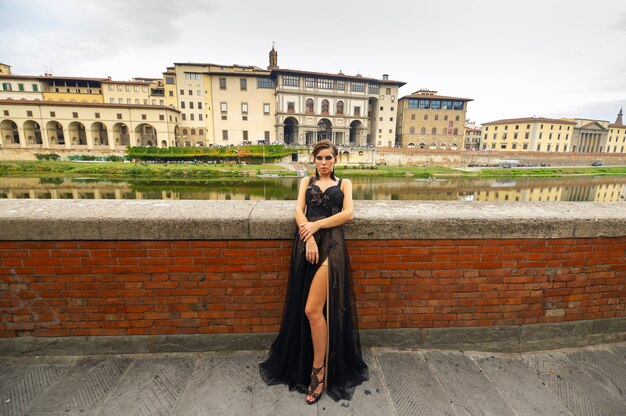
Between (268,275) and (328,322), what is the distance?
58 cm

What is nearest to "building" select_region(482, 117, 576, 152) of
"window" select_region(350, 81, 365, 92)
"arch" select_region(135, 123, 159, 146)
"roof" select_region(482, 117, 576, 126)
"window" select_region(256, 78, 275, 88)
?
"roof" select_region(482, 117, 576, 126)

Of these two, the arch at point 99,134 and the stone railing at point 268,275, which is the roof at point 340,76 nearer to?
the arch at point 99,134

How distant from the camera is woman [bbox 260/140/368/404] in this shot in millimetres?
2107

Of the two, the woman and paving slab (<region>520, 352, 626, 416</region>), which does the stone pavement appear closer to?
paving slab (<region>520, 352, 626, 416</region>)

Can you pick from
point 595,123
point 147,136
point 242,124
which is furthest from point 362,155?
point 595,123

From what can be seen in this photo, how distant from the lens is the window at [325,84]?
55.5 m

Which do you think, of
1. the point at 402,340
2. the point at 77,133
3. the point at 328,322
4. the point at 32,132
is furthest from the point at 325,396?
the point at 32,132

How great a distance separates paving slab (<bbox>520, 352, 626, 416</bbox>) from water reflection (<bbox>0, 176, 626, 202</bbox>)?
80.8 feet

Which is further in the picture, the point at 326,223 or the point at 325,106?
the point at 325,106

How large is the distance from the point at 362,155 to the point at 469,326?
171 ft

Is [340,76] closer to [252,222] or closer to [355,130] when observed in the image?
[355,130]

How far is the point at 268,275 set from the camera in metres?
2.40

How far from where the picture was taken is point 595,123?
79688 mm

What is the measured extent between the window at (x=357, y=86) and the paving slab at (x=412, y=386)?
60242 millimetres
